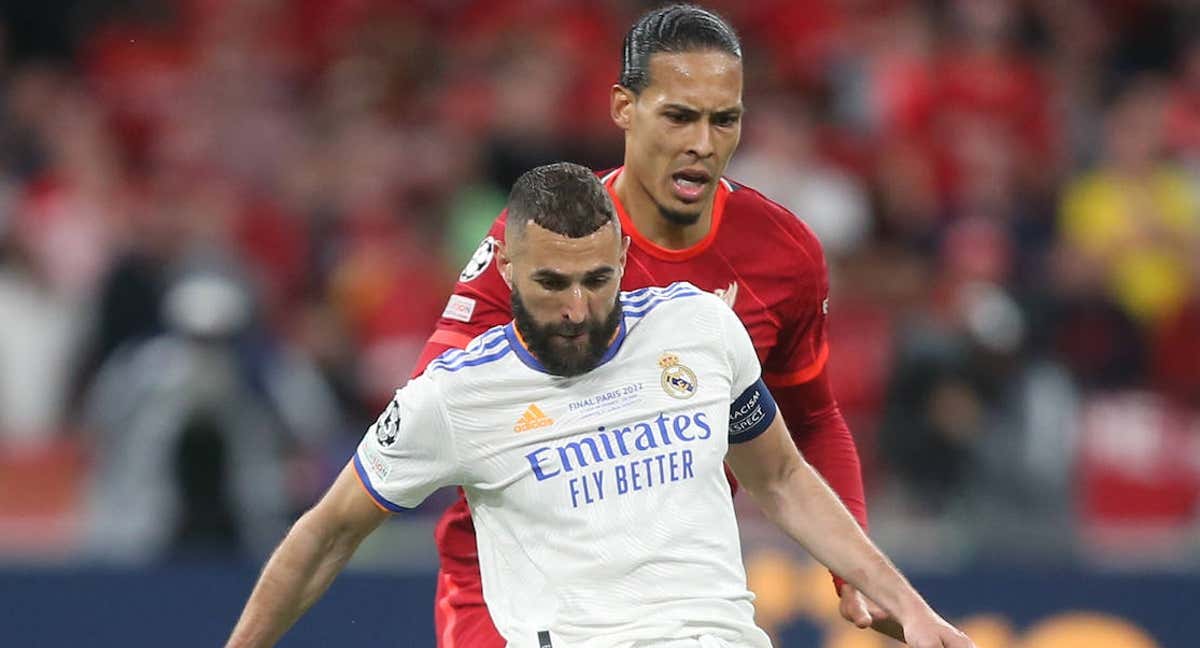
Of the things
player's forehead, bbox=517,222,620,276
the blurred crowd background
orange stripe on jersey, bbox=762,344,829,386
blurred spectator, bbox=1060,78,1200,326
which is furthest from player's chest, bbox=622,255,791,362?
blurred spectator, bbox=1060,78,1200,326

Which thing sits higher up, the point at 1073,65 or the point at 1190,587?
the point at 1073,65

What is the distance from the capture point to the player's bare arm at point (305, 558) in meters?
4.51

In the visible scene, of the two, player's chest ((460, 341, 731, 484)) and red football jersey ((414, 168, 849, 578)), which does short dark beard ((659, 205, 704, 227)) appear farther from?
player's chest ((460, 341, 731, 484))

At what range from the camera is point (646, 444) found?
4406 millimetres

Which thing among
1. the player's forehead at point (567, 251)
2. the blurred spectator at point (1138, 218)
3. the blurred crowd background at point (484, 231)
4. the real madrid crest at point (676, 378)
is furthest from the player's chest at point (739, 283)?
the blurred spectator at point (1138, 218)

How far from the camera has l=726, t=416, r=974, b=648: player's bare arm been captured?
4.47m

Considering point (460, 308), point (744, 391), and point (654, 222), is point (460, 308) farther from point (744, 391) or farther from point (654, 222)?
point (744, 391)

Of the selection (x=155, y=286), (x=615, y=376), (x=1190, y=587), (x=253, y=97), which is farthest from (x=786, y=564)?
(x=253, y=97)

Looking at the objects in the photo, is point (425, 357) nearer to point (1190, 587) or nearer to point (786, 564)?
point (786, 564)

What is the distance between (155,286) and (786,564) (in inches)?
112

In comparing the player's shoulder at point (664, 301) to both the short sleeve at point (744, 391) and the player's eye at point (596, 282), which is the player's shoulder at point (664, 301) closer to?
the short sleeve at point (744, 391)

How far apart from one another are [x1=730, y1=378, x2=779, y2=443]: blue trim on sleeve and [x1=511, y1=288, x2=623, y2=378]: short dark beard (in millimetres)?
355

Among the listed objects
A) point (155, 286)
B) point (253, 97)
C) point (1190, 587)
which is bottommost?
point (1190, 587)

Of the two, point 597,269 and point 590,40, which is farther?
point 590,40
